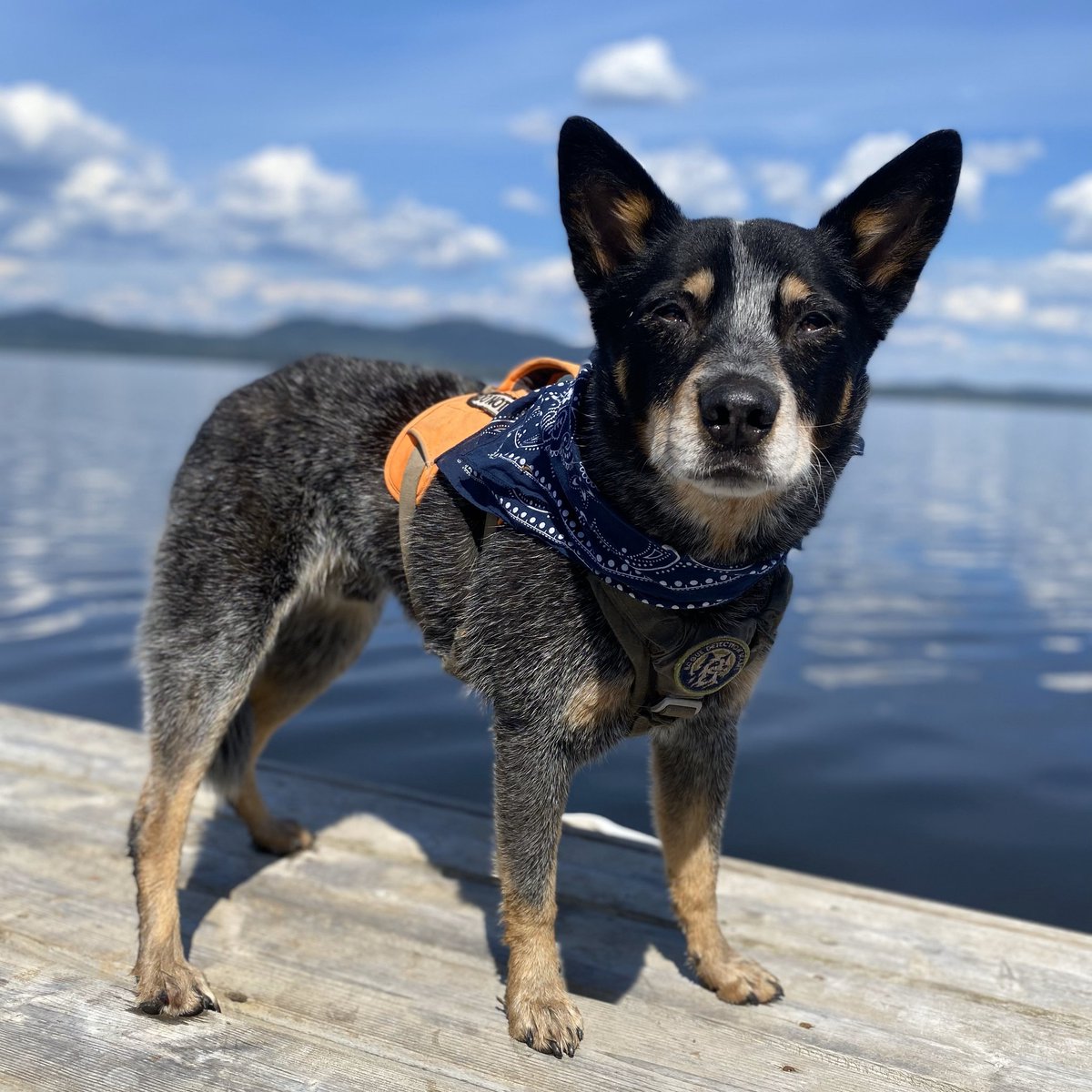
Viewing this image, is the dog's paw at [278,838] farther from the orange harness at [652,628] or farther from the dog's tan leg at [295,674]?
the orange harness at [652,628]

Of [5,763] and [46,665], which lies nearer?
[5,763]

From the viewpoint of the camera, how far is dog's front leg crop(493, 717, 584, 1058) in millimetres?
2975

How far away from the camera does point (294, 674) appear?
423cm

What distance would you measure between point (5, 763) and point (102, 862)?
1160mm

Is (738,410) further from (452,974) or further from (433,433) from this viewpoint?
(452,974)

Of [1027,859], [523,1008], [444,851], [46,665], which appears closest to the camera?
[523,1008]

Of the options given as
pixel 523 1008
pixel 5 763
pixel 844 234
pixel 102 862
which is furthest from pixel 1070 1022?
pixel 5 763

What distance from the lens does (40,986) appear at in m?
3.02

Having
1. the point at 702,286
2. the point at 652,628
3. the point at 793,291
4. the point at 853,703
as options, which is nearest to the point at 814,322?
the point at 793,291

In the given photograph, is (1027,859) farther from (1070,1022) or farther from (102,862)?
(102,862)

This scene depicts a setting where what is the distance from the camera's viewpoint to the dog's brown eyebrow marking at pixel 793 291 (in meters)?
2.80

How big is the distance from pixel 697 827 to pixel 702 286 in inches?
65.5

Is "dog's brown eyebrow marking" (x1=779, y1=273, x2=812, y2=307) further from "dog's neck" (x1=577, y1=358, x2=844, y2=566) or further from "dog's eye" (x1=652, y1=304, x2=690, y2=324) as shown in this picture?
"dog's neck" (x1=577, y1=358, x2=844, y2=566)

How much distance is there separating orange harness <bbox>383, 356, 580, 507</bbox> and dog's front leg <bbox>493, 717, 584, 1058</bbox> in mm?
869
